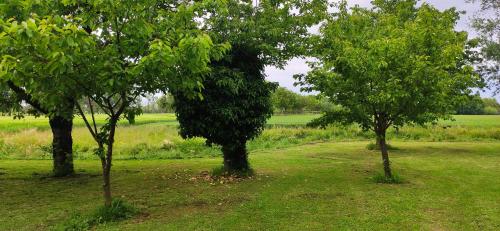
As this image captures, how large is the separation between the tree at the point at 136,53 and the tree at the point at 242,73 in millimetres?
3481

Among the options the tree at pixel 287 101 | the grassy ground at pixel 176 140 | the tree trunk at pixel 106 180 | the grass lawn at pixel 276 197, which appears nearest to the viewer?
the grass lawn at pixel 276 197

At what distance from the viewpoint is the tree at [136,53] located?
6887 mm

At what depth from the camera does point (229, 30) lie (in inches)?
486

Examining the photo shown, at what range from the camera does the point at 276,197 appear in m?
10.6

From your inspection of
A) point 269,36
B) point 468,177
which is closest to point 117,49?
point 269,36

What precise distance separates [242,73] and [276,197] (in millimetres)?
3886

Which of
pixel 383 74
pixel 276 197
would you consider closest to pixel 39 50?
pixel 276 197

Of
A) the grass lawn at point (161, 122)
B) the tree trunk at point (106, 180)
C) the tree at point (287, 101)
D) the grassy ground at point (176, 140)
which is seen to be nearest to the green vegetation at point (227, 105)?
the tree trunk at point (106, 180)

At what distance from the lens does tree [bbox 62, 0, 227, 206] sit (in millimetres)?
6887

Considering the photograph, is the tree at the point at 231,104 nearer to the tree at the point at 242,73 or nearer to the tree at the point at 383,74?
the tree at the point at 242,73

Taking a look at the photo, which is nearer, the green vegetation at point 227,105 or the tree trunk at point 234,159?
the green vegetation at point 227,105

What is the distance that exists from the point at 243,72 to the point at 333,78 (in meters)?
2.66

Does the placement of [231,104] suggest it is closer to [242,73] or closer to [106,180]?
[242,73]

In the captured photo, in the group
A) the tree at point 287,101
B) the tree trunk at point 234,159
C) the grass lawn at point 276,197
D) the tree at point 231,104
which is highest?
the tree at point 287,101
